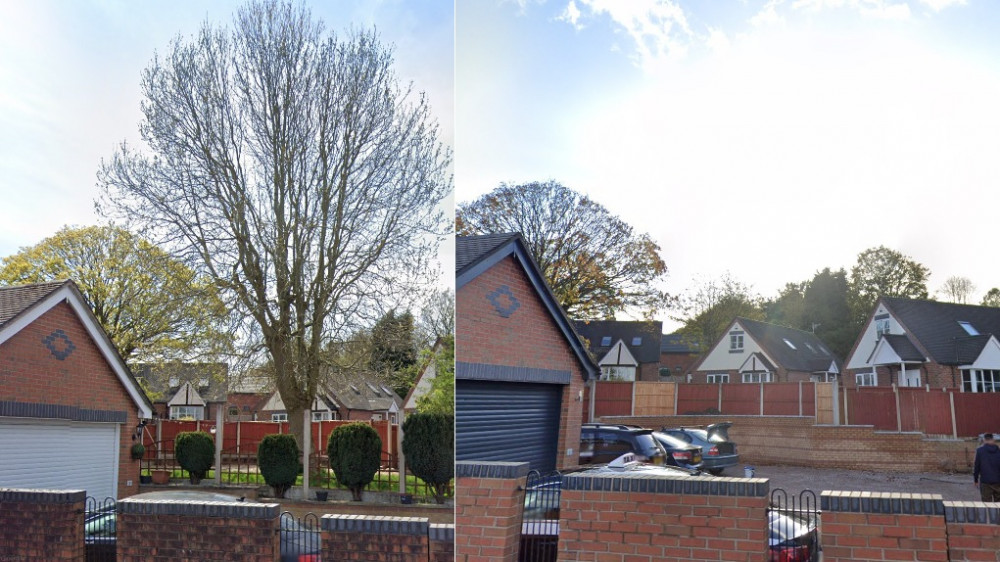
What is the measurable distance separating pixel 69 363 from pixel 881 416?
17.9 ft

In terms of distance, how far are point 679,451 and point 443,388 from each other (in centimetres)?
196

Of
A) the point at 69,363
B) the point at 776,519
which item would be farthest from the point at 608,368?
the point at 69,363

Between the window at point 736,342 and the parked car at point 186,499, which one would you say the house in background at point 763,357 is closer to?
the window at point 736,342

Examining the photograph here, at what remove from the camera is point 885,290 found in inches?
182

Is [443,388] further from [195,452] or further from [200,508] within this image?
[195,452]

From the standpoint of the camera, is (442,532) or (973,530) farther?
(442,532)

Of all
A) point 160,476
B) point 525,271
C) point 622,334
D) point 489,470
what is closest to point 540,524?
point 489,470

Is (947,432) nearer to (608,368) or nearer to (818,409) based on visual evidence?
(818,409)

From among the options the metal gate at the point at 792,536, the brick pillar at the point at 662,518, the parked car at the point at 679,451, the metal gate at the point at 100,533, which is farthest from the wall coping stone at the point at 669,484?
the metal gate at the point at 100,533

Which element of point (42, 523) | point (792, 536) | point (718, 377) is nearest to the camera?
point (792, 536)

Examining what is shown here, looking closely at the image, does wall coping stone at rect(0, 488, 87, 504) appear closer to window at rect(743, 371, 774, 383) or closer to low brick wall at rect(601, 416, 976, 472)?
low brick wall at rect(601, 416, 976, 472)

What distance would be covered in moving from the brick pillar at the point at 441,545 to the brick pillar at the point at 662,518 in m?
0.67

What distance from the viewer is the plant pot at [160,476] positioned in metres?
5.53

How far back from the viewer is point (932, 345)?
4219 mm
